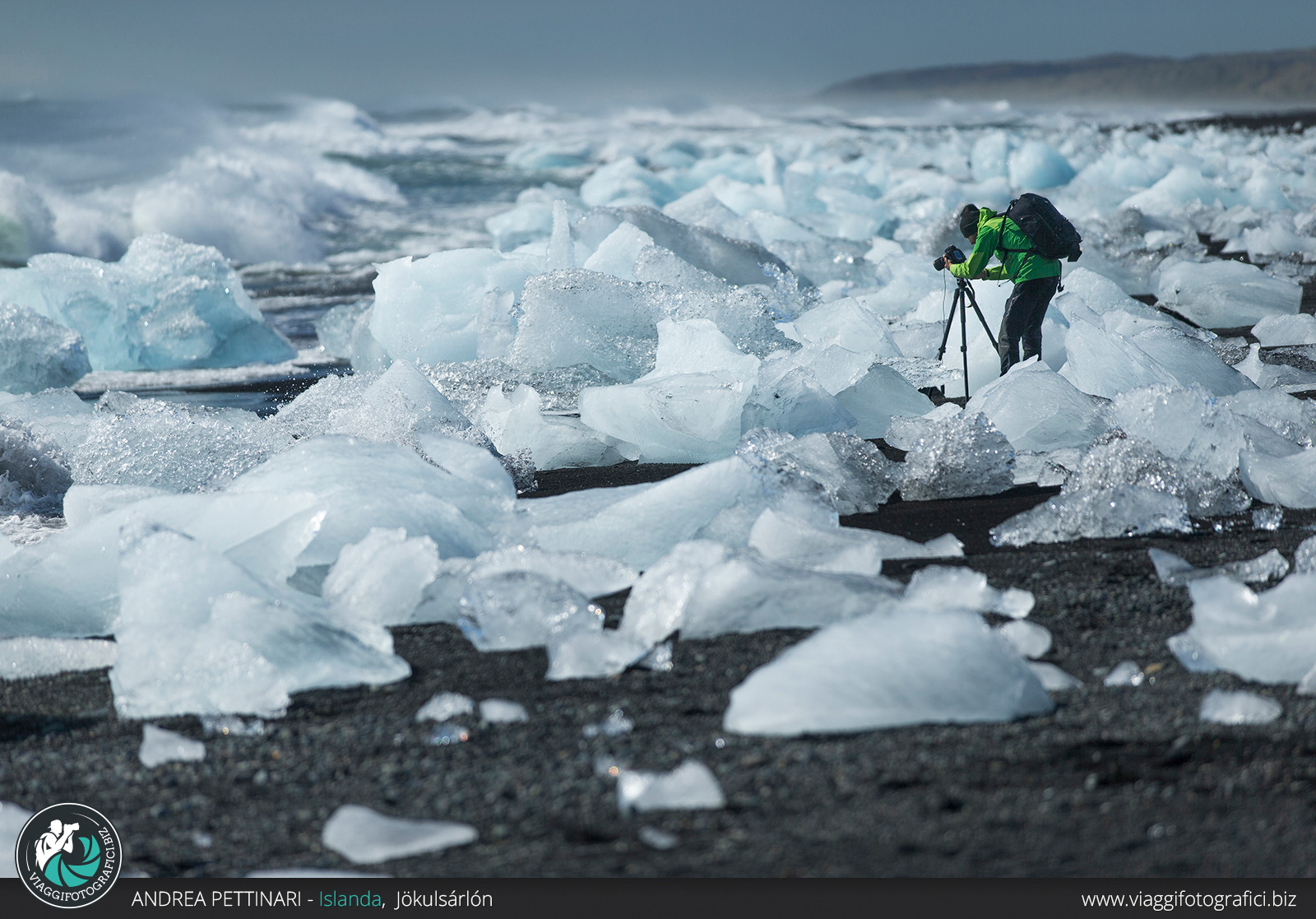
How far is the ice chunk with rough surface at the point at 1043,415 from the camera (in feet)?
15.7

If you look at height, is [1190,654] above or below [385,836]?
above

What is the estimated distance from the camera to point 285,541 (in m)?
3.29

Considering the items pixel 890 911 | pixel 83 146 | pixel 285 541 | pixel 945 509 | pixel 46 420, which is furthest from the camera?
pixel 83 146

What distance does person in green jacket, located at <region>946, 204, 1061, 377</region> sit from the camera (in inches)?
221

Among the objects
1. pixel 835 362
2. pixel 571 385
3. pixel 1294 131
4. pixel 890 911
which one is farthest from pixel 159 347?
pixel 1294 131

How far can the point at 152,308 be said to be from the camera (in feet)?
29.0

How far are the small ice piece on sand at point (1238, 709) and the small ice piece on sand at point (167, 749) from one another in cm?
217

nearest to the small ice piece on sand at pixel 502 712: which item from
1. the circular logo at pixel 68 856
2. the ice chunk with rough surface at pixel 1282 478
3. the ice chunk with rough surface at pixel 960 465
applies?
the circular logo at pixel 68 856

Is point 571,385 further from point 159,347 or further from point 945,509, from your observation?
point 159,347

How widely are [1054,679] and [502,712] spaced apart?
49.6 inches

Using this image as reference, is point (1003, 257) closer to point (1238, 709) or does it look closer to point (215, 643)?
point (1238, 709)

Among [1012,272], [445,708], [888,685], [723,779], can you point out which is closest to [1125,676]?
[888,685]

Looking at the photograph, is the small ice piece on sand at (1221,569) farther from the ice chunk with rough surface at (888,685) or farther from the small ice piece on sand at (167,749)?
Answer: the small ice piece on sand at (167,749)

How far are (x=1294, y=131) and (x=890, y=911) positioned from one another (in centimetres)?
3521
